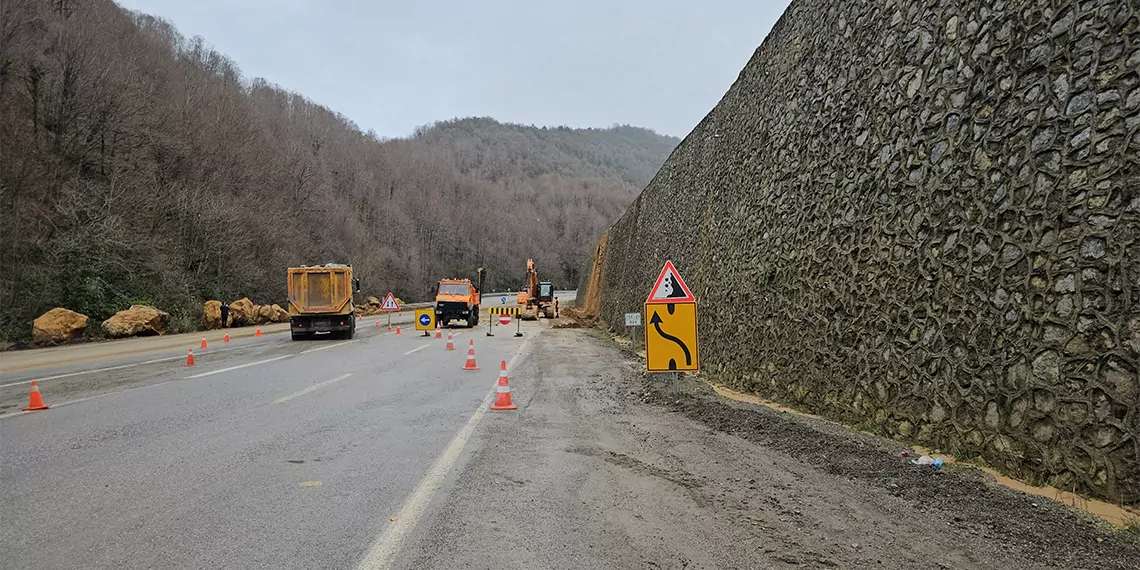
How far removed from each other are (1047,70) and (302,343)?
22.5 m

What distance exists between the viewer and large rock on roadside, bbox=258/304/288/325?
3525cm

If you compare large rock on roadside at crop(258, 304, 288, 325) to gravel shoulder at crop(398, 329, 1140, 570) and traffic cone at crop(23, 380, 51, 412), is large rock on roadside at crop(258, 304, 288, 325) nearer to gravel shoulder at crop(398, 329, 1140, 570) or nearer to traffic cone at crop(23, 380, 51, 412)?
traffic cone at crop(23, 380, 51, 412)

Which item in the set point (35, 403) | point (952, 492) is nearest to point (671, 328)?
point (952, 492)

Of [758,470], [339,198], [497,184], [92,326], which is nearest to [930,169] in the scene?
[758,470]

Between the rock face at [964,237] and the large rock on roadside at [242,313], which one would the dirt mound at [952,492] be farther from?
the large rock on roadside at [242,313]

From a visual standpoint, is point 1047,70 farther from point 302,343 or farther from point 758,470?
point 302,343

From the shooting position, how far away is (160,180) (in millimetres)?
35719

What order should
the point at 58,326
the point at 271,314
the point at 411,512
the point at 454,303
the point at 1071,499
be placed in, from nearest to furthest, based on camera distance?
the point at 411,512
the point at 1071,499
the point at 58,326
the point at 454,303
the point at 271,314

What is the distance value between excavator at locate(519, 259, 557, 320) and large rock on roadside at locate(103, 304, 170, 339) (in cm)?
2046

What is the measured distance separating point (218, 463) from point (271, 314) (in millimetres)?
33052

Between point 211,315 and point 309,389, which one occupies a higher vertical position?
point 211,315

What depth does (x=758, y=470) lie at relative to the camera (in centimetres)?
596

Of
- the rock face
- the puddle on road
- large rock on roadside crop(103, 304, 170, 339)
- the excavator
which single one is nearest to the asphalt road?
the puddle on road

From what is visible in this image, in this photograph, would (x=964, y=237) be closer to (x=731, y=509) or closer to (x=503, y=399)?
(x=731, y=509)
